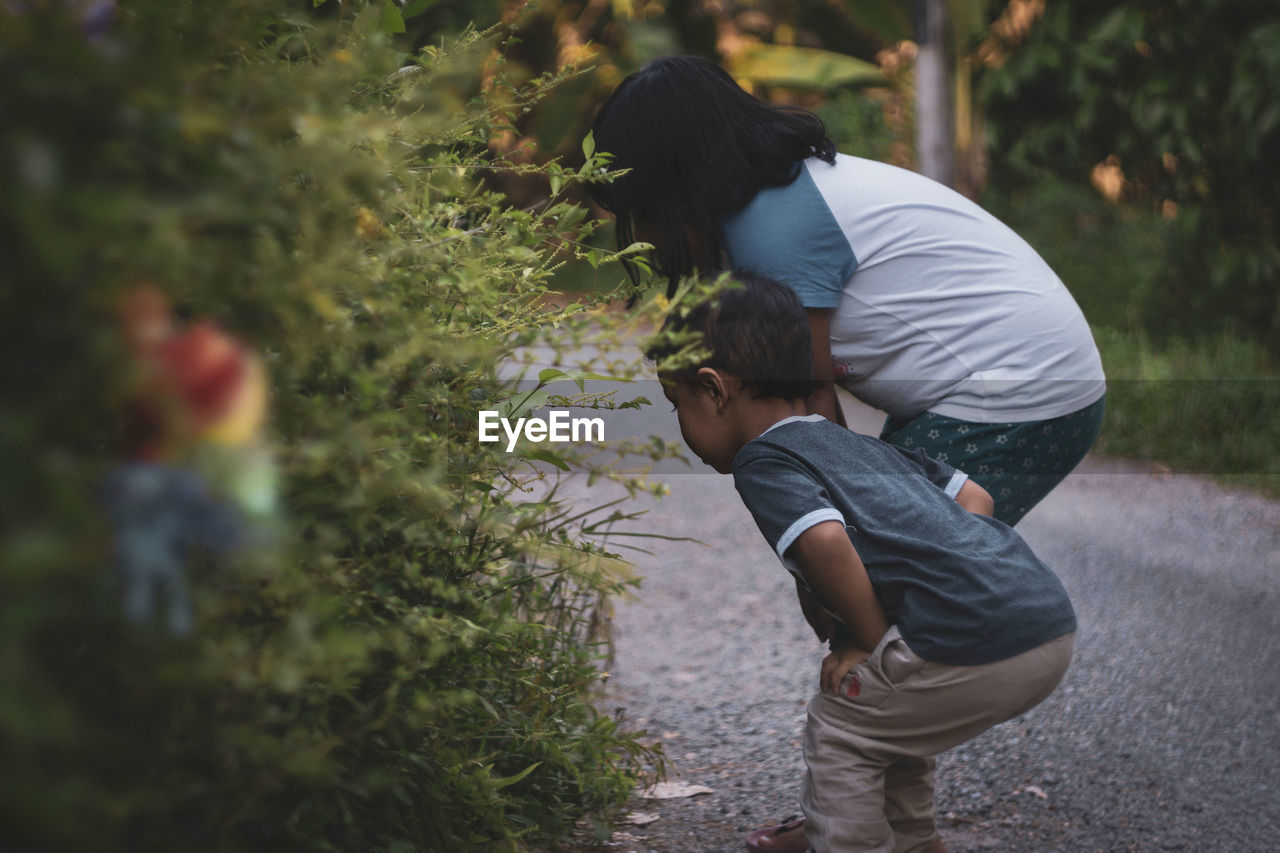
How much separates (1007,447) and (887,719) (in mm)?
534

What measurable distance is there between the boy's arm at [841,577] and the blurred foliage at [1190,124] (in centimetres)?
489

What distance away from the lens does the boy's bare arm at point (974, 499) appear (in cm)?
193

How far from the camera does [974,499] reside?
1.93 meters

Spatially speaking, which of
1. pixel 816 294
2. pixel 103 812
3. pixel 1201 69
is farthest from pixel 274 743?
pixel 1201 69

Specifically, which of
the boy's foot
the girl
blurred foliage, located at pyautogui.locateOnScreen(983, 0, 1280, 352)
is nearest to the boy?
the girl

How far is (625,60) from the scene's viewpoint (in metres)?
8.83

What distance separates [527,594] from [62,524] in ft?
5.28

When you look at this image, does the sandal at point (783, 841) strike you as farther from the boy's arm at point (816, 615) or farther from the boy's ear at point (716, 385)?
the boy's ear at point (716, 385)

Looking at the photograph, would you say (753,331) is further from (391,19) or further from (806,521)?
(391,19)

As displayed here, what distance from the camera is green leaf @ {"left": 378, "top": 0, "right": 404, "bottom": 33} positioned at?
1634mm

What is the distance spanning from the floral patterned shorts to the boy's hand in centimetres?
39

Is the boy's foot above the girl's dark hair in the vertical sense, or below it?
below

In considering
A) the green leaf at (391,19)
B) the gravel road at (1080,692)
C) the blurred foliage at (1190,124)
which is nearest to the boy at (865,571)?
the gravel road at (1080,692)

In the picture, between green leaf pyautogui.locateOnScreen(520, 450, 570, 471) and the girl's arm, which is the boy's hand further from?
green leaf pyautogui.locateOnScreen(520, 450, 570, 471)
